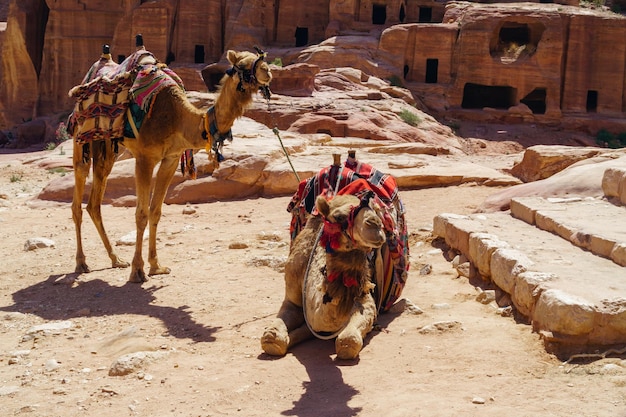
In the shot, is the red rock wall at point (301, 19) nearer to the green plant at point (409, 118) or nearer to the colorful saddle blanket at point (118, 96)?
the green plant at point (409, 118)

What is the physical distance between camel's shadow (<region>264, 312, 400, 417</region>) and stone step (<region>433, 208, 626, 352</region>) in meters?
1.35

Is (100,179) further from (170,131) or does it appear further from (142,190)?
(170,131)

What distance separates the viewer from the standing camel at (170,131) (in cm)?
794

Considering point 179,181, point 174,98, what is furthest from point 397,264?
point 179,181

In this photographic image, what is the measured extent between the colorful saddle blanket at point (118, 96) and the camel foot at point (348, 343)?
14.3ft

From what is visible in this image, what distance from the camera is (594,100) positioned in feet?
109

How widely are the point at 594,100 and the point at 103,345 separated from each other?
101 feet

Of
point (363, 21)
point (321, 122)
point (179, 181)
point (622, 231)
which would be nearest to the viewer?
point (622, 231)

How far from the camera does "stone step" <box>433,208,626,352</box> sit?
5465 mm

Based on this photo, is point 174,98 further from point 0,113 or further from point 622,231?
point 0,113

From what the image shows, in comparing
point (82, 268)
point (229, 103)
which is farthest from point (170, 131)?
point (82, 268)

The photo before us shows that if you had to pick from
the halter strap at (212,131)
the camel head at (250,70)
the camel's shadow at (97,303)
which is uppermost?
the camel head at (250,70)

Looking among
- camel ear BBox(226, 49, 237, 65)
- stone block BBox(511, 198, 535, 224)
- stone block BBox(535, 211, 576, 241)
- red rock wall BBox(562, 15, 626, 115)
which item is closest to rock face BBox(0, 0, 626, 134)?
red rock wall BBox(562, 15, 626, 115)

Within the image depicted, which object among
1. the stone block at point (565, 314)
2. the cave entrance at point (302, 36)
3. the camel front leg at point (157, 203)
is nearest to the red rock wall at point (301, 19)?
the cave entrance at point (302, 36)
